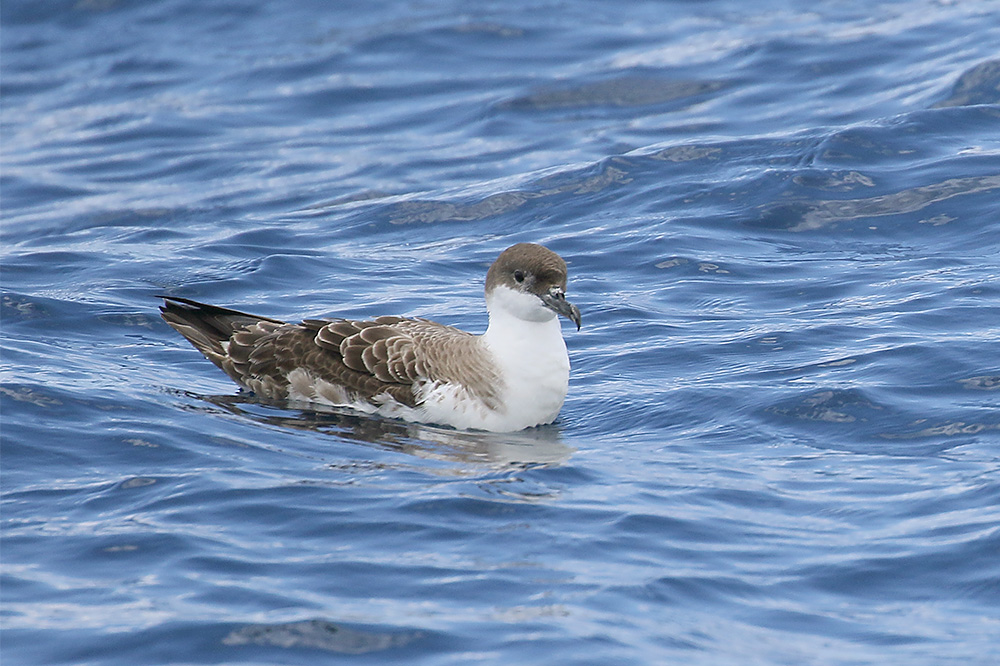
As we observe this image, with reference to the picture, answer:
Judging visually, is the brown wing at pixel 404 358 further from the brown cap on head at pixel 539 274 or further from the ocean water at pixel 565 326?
the brown cap on head at pixel 539 274

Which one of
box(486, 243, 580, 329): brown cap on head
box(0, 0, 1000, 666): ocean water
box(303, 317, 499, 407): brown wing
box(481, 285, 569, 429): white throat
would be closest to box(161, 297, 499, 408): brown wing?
box(303, 317, 499, 407): brown wing

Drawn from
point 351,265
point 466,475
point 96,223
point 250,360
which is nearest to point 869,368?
point 466,475

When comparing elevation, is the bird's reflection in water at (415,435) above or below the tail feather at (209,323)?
below

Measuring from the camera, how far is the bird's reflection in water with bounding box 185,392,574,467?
300 inches

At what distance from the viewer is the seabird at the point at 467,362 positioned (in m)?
8.09

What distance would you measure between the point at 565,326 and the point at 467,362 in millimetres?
2635

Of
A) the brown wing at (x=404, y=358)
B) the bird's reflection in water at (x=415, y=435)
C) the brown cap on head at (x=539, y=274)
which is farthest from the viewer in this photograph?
the brown wing at (x=404, y=358)

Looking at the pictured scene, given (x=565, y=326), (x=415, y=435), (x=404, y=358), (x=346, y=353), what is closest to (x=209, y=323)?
(x=346, y=353)

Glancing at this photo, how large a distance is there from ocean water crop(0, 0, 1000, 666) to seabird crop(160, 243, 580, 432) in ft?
0.58

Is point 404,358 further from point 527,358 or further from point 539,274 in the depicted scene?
point 539,274

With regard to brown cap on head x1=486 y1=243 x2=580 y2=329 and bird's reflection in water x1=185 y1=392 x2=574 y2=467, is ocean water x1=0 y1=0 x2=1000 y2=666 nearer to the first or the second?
bird's reflection in water x1=185 y1=392 x2=574 y2=467

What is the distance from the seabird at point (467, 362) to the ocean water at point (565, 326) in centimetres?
18

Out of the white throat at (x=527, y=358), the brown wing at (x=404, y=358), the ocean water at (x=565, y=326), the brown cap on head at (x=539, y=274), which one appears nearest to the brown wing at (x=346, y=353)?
the brown wing at (x=404, y=358)

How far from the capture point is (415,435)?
26.2ft
